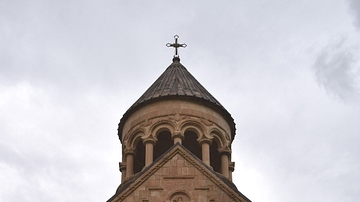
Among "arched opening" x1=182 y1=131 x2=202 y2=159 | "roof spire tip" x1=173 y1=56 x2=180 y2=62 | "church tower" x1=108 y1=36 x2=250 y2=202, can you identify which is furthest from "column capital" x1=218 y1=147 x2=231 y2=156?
"roof spire tip" x1=173 y1=56 x2=180 y2=62

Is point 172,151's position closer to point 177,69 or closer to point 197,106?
point 197,106

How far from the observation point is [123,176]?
24594mm

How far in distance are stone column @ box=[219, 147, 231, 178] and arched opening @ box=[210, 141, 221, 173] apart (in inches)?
27.1

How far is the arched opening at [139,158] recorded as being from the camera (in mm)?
25516

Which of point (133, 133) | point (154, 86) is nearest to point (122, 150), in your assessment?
point (133, 133)

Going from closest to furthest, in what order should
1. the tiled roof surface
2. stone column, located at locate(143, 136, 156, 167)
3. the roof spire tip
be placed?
stone column, located at locate(143, 136, 156, 167), the tiled roof surface, the roof spire tip

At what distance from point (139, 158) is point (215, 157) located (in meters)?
2.67

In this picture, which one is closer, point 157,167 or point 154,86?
point 157,167

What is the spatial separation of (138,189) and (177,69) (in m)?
10.6

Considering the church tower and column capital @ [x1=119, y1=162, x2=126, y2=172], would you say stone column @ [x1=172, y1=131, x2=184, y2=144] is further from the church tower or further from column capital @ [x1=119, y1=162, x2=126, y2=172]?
column capital @ [x1=119, y1=162, x2=126, y2=172]

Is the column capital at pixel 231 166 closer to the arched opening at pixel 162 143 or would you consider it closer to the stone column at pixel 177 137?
the stone column at pixel 177 137

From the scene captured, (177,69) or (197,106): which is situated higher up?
(177,69)

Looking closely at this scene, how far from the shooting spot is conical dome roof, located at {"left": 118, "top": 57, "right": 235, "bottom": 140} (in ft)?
82.8

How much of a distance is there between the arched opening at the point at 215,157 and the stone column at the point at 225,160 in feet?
2.26
